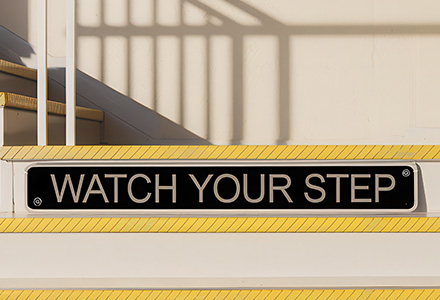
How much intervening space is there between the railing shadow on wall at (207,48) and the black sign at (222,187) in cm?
161

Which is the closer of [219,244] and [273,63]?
[219,244]

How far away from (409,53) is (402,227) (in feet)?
6.28

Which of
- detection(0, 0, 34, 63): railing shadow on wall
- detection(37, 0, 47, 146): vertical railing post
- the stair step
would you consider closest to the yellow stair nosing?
detection(37, 0, 47, 146): vertical railing post

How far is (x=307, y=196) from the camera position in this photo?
1427 millimetres

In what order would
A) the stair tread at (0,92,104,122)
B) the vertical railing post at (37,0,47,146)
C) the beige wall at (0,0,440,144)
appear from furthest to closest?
1. the beige wall at (0,0,440,144)
2. the stair tread at (0,92,104,122)
3. the vertical railing post at (37,0,47,146)

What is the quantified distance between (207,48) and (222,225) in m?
1.82

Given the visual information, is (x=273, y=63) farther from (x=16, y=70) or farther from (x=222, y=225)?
(x=222, y=225)

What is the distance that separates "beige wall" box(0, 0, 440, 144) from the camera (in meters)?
3.04

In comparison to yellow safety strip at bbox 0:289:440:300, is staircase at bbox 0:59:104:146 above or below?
above

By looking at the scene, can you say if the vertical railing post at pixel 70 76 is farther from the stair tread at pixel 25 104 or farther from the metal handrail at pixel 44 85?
the stair tread at pixel 25 104

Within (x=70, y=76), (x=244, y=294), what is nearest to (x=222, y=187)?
(x=244, y=294)

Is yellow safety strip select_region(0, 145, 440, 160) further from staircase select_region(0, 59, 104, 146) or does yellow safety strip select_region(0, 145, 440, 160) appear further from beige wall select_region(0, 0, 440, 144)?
beige wall select_region(0, 0, 440, 144)

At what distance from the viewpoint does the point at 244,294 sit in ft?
4.69

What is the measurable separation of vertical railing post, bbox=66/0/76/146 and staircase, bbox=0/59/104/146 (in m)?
0.36
